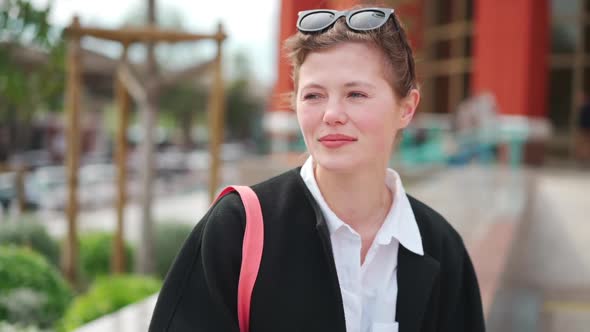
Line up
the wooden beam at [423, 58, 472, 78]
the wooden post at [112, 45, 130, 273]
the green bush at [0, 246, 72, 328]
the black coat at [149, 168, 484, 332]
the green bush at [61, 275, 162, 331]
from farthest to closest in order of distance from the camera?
the wooden beam at [423, 58, 472, 78], the wooden post at [112, 45, 130, 273], the green bush at [61, 275, 162, 331], the green bush at [0, 246, 72, 328], the black coat at [149, 168, 484, 332]

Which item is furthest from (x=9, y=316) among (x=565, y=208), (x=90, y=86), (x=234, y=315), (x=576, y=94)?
(x=576, y=94)

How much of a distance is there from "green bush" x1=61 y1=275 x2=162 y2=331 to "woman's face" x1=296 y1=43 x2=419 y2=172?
2688 mm

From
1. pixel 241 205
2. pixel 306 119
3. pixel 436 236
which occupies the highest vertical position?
pixel 306 119

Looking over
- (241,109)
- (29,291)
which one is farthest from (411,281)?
(241,109)

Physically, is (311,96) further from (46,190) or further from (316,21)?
(46,190)

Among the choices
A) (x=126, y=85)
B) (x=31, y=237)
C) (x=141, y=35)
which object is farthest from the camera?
(x=31, y=237)

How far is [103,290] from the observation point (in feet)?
14.6

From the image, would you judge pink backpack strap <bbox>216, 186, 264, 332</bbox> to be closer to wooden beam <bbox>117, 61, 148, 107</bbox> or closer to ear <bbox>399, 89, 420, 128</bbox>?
ear <bbox>399, 89, 420, 128</bbox>

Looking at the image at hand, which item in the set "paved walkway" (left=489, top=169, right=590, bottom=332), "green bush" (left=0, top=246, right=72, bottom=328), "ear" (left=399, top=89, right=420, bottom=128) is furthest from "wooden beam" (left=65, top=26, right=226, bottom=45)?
"ear" (left=399, top=89, right=420, bottom=128)

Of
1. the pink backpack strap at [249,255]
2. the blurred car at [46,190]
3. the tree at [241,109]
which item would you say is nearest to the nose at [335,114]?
the pink backpack strap at [249,255]

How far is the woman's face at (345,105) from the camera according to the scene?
169 cm

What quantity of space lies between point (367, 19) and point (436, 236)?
2.14 feet

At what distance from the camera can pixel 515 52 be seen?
14.0 meters

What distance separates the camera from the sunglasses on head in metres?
1.69
